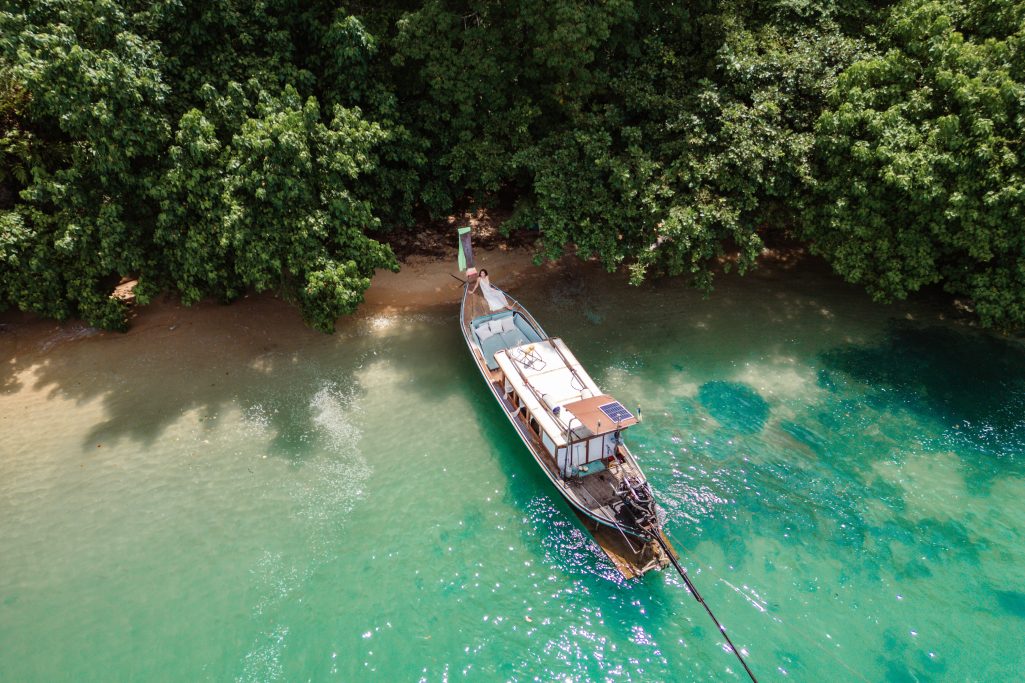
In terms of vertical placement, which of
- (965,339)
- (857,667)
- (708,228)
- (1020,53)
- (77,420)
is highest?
(1020,53)

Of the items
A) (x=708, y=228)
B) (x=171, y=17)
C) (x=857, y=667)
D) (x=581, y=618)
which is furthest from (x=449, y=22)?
(x=857, y=667)

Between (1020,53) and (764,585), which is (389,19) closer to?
(1020,53)

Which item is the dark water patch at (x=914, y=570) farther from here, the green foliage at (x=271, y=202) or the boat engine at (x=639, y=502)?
the green foliage at (x=271, y=202)

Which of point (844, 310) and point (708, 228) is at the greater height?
point (708, 228)

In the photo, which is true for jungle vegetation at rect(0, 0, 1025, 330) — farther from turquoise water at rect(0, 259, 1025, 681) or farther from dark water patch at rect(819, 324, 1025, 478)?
turquoise water at rect(0, 259, 1025, 681)

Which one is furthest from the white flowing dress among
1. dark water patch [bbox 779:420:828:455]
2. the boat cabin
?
dark water patch [bbox 779:420:828:455]
